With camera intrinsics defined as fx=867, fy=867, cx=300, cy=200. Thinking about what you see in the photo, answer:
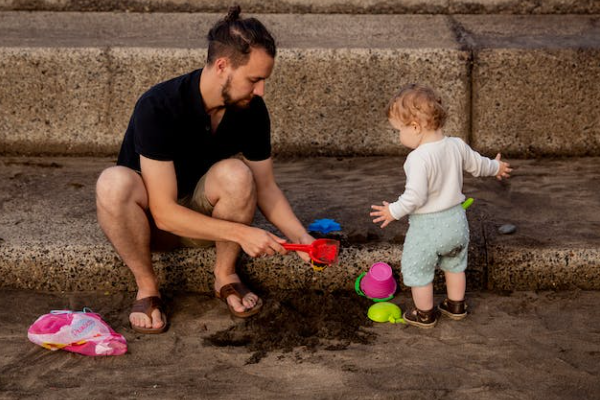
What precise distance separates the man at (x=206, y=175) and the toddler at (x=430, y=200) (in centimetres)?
45

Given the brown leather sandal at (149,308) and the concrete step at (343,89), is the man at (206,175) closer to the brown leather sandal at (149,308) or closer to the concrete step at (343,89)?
the brown leather sandal at (149,308)

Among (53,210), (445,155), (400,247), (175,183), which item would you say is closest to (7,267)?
(53,210)

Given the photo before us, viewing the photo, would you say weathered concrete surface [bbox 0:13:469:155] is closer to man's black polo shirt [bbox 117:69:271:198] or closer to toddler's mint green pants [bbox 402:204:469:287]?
man's black polo shirt [bbox 117:69:271:198]

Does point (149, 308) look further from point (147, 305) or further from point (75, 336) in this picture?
point (75, 336)

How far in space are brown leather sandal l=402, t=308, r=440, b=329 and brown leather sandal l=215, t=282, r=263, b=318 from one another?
0.59 m

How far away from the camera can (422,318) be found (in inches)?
131

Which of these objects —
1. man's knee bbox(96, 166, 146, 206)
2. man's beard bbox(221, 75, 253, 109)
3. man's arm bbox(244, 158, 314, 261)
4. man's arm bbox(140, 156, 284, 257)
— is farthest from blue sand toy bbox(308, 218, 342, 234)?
man's knee bbox(96, 166, 146, 206)

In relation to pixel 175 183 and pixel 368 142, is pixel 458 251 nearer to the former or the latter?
pixel 175 183

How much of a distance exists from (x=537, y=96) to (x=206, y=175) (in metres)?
1.99

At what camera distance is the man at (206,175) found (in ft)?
10.4

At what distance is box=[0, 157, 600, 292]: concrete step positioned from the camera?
363 centimetres

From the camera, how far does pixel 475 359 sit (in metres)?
3.09

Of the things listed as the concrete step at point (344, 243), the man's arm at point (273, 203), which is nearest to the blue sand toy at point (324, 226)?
the concrete step at point (344, 243)

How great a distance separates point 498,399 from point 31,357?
65.0 inches
